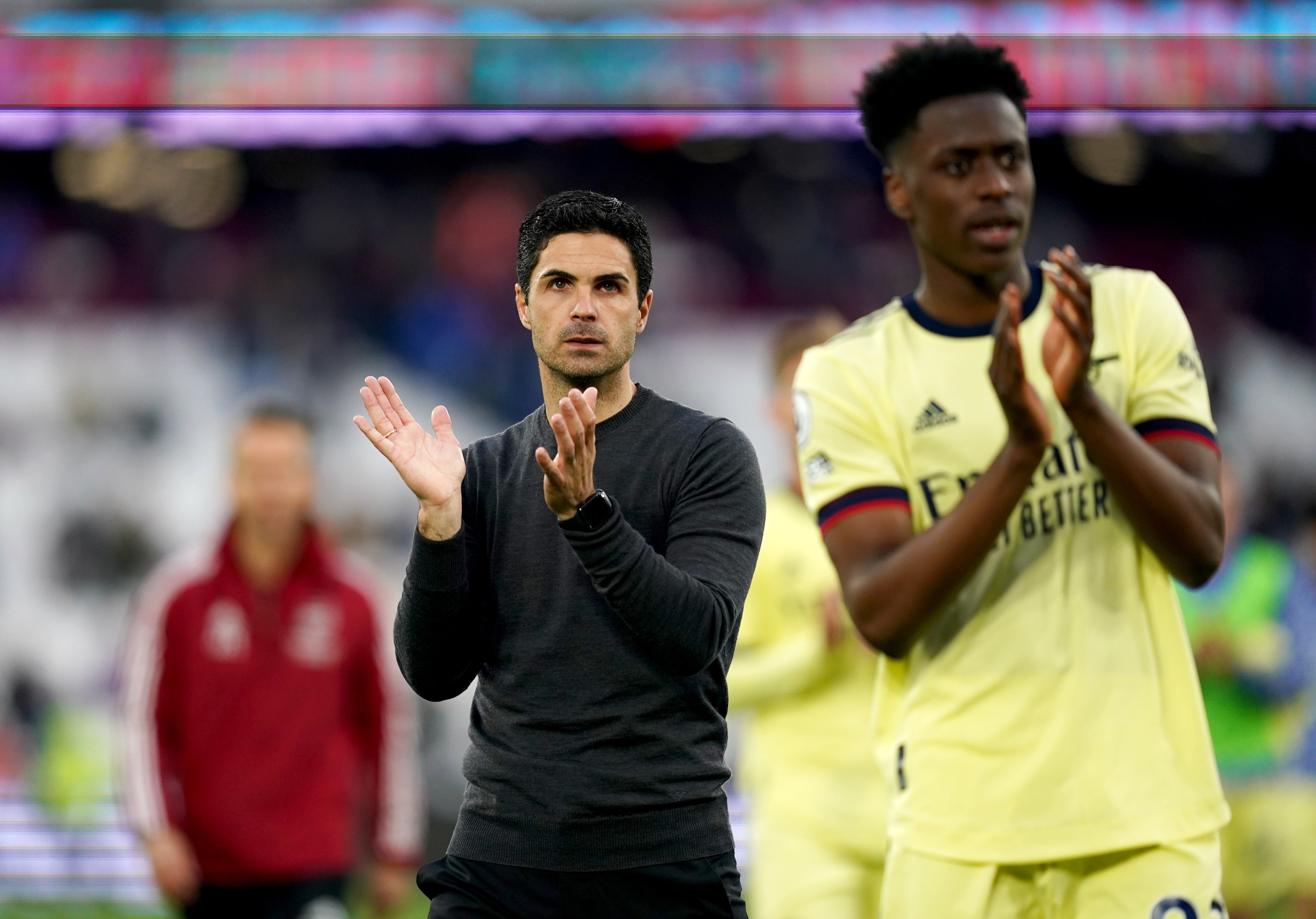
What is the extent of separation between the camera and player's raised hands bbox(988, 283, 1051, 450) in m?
2.45

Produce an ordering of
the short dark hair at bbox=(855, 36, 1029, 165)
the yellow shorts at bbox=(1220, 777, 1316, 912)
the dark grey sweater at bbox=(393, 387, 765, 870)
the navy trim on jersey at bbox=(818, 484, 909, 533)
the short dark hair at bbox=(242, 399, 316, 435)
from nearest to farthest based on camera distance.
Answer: the dark grey sweater at bbox=(393, 387, 765, 870), the navy trim on jersey at bbox=(818, 484, 909, 533), the short dark hair at bbox=(855, 36, 1029, 165), the short dark hair at bbox=(242, 399, 316, 435), the yellow shorts at bbox=(1220, 777, 1316, 912)

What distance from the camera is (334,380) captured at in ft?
28.7

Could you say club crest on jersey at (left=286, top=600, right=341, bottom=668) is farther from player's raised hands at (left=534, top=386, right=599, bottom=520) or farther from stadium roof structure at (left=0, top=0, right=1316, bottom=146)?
stadium roof structure at (left=0, top=0, right=1316, bottom=146)

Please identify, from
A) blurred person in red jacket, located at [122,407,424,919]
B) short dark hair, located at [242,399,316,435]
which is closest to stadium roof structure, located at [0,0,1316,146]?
short dark hair, located at [242,399,316,435]

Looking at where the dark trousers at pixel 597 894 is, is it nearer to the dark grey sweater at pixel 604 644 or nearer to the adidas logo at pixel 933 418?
the dark grey sweater at pixel 604 644

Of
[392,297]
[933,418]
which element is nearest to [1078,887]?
[933,418]

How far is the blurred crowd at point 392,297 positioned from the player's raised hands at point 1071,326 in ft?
19.7

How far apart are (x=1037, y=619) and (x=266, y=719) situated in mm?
3199

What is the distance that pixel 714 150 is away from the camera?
870 centimetres

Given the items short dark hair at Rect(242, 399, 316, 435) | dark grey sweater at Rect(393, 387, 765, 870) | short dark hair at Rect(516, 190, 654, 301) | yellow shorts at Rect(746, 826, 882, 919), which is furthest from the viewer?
short dark hair at Rect(242, 399, 316, 435)

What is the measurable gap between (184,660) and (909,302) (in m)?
3.18

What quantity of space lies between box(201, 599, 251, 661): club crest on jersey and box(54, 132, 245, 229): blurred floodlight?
423 centimetres

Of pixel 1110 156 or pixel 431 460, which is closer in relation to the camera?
pixel 431 460

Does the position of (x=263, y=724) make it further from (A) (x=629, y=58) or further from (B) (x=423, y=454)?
(A) (x=629, y=58)
